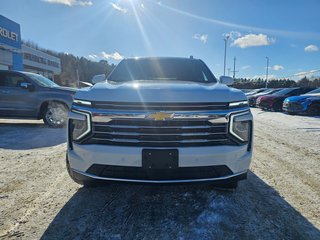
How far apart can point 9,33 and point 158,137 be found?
2536 centimetres

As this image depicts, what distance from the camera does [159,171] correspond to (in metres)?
2.16

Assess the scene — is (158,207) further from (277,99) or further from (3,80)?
(277,99)

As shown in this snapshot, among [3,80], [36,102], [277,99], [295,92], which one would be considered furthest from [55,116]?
[295,92]

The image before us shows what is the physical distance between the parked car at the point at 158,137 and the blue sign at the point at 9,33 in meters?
23.6

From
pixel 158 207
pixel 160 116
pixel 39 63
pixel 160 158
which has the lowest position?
pixel 158 207

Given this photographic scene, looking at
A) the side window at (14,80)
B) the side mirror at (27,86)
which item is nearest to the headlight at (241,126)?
the side mirror at (27,86)

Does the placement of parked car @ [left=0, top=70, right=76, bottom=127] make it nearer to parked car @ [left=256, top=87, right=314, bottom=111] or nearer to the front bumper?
the front bumper

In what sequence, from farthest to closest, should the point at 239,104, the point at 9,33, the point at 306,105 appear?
the point at 9,33, the point at 306,105, the point at 239,104

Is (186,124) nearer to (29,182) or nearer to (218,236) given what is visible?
(218,236)

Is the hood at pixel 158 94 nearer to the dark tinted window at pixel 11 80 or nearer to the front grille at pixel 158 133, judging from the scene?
the front grille at pixel 158 133

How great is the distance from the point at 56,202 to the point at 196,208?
1.54m

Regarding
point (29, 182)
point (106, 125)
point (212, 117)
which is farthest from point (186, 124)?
point (29, 182)

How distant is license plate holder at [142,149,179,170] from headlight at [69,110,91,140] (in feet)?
1.98

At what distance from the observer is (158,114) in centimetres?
216
